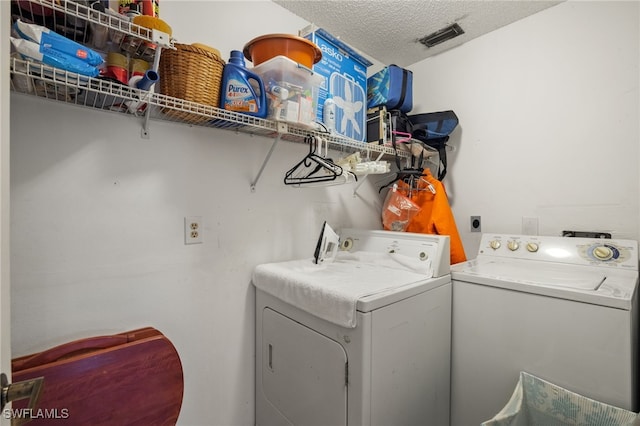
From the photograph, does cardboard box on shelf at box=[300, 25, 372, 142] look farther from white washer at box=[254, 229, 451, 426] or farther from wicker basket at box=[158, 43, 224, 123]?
white washer at box=[254, 229, 451, 426]

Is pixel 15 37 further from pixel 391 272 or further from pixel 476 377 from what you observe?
pixel 476 377

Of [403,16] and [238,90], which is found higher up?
[403,16]

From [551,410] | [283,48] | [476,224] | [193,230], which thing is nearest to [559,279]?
[551,410]

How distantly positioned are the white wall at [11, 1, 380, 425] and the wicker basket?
246 mm

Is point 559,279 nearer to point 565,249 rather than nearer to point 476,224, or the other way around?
point 565,249

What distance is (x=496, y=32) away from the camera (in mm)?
2062

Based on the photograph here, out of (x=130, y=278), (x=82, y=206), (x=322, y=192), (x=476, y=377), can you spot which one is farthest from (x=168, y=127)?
(x=476, y=377)

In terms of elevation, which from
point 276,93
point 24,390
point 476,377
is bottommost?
point 476,377

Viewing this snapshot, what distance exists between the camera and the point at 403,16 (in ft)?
6.26

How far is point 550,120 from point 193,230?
223 cm

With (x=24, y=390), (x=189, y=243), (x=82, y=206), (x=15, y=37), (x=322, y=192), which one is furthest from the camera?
(x=322, y=192)

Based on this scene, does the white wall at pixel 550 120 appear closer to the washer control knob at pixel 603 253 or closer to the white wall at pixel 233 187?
the white wall at pixel 233 187

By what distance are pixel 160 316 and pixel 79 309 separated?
30 cm

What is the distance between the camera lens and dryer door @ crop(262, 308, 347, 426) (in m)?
1.18
